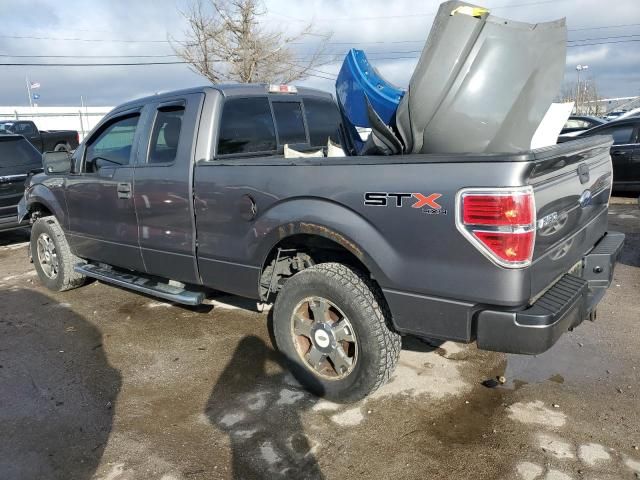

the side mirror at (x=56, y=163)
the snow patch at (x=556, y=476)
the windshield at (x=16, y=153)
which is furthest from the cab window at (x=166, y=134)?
the windshield at (x=16, y=153)

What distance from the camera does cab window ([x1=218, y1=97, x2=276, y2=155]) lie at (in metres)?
4.03

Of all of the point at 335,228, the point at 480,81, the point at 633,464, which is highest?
the point at 480,81

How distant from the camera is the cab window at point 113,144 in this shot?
466 centimetres

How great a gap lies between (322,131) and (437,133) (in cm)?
218

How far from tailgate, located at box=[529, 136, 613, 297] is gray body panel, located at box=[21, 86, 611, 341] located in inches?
0.4

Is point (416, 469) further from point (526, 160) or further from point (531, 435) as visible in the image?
point (526, 160)

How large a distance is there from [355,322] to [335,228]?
22.8 inches

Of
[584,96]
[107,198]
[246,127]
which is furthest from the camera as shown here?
[584,96]

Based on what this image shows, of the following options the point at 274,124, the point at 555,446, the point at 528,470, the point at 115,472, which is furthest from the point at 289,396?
the point at 274,124

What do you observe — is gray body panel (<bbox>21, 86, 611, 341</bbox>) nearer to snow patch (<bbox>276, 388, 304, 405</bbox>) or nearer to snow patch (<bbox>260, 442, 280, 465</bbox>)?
snow patch (<bbox>276, 388, 304, 405</bbox>)

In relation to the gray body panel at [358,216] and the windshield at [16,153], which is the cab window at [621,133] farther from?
the windshield at [16,153]

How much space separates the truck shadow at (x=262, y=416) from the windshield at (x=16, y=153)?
652cm

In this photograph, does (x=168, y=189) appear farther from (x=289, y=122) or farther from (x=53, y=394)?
(x=53, y=394)

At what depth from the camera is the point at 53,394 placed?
3.70 metres
